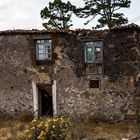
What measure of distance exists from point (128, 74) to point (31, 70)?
16.6 feet

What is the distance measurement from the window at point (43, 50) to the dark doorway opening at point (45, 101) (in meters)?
1.55

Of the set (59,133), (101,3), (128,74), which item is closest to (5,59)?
(128,74)

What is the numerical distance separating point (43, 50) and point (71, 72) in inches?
74.1

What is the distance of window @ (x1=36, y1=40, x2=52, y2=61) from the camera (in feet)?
79.4

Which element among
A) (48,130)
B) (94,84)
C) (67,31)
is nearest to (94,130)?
(94,84)

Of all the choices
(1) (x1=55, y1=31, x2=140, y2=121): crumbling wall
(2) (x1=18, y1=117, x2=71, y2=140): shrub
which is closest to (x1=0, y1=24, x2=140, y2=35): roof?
(1) (x1=55, y1=31, x2=140, y2=121): crumbling wall

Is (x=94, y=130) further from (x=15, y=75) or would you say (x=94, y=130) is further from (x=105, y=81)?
(x=15, y=75)

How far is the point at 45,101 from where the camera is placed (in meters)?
25.2

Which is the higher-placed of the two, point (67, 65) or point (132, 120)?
point (67, 65)

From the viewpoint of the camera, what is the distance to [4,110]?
25266mm

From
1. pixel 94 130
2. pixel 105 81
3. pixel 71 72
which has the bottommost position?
pixel 94 130

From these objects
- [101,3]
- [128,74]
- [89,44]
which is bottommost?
[128,74]

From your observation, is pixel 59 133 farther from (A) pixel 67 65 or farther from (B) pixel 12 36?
(B) pixel 12 36

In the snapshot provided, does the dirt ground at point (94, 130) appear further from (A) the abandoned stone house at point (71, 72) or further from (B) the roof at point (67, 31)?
(B) the roof at point (67, 31)
